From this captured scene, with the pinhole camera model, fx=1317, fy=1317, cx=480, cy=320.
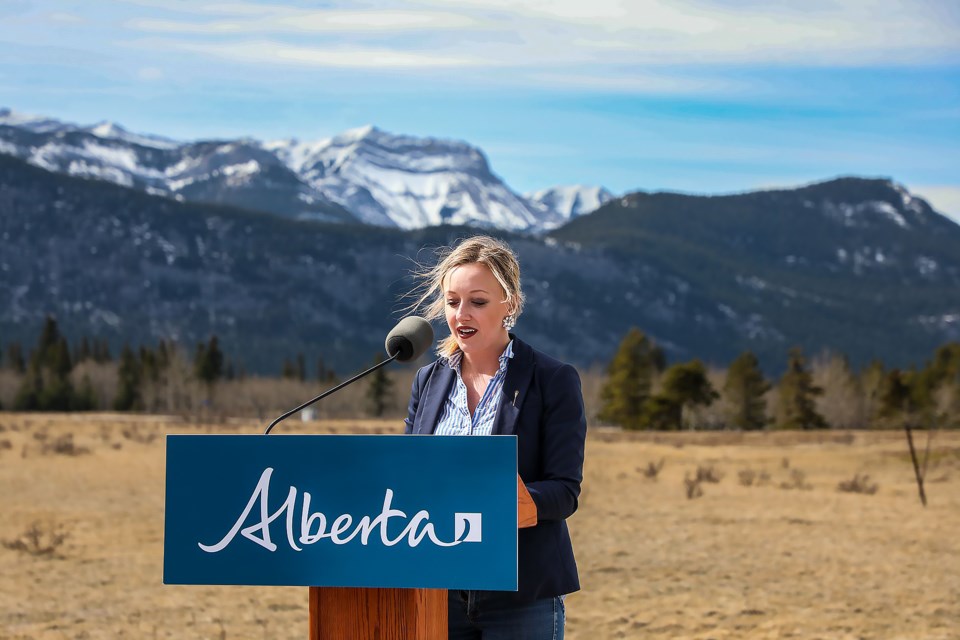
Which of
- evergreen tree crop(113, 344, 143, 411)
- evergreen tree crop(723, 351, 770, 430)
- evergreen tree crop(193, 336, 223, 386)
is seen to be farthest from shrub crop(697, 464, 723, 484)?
evergreen tree crop(113, 344, 143, 411)

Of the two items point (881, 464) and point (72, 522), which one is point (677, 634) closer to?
point (72, 522)

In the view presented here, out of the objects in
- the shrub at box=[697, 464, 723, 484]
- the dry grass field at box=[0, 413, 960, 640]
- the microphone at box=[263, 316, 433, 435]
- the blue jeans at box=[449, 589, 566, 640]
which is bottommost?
the dry grass field at box=[0, 413, 960, 640]

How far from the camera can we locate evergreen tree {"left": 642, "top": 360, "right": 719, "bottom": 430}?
75250 mm

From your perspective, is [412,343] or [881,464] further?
[881,464]

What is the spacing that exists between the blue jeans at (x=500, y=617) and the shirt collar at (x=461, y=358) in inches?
25.1

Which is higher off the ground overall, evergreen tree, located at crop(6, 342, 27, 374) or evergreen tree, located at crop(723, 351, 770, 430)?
evergreen tree, located at crop(6, 342, 27, 374)

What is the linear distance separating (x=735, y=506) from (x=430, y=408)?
21441mm

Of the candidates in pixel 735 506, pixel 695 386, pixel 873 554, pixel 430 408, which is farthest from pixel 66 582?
pixel 695 386

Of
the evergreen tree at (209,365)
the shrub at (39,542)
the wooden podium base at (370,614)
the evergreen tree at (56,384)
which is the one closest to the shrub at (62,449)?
the shrub at (39,542)

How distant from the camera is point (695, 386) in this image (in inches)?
2985

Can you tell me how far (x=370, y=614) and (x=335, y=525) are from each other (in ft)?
0.88

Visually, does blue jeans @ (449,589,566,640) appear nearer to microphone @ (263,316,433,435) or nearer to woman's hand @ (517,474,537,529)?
woman's hand @ (517,474,537,529)

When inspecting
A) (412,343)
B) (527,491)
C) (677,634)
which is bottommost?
(677,634)

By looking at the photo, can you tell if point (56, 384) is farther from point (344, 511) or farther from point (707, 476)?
point (344, 511)
